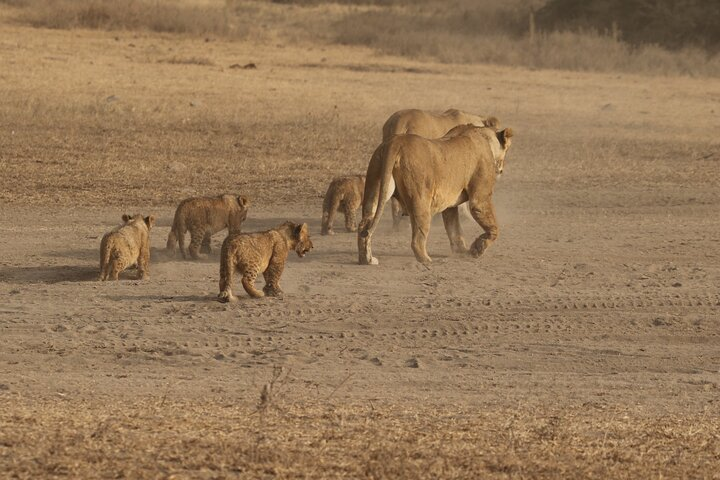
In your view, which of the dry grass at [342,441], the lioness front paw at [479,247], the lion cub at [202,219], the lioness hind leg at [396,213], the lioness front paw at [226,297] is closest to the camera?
the dry grass at [342,441]

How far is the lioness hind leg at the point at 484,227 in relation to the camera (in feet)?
37.8

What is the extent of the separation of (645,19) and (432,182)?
23.3 metres

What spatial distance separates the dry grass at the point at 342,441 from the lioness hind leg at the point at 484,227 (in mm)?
4270

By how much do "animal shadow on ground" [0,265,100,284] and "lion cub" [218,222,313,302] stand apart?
4.62 feet

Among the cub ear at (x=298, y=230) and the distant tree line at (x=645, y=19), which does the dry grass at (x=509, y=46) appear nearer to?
the distant tree line at (x=645, y=19)

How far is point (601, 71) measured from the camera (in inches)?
1117

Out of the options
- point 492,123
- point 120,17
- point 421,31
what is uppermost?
point 120,17

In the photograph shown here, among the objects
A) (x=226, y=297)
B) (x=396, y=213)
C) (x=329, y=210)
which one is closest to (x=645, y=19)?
(x=396, y=213)

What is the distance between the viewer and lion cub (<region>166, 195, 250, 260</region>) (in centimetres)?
1115

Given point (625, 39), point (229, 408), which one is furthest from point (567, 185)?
point (625, 39)

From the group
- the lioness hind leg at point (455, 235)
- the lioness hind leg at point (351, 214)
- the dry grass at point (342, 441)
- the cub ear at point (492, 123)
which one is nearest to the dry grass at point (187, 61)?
the cub ear at point (492, 123)

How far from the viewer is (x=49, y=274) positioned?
10594 millimetres

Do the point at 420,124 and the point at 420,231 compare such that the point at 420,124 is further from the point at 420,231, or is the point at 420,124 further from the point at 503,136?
the point at 420,231

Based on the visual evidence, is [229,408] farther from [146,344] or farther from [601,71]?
[601,71]
